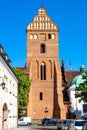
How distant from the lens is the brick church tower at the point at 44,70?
81500mm

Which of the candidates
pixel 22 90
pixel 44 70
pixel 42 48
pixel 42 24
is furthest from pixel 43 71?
pixel 22 90

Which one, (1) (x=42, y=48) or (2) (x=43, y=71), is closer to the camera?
(2) (x=43, y=71)

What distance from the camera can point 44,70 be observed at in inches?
3270

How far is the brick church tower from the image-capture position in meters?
81.5

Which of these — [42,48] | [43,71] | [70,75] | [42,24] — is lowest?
[43,71]

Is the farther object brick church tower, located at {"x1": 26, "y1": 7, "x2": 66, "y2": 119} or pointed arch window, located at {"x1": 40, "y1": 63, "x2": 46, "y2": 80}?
pointed arch window, located at {"x1": 40, "y1": 63, "x2": 46, "y2": 80}

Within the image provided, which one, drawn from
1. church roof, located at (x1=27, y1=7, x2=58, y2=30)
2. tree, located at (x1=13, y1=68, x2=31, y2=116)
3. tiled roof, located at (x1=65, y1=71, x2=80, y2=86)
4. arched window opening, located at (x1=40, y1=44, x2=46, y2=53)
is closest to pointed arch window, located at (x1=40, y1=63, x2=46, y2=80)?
arched window opening, located at (x1=40, y1=44, x2=46, y2=53)

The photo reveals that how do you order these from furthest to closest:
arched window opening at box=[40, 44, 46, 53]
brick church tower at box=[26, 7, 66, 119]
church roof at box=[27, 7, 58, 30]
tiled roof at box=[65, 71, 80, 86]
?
1. tiled roof at box=[65, 71, 80, 86]
2. church roof at box=[27, 7, 58, 30]
3. arched window opening at box=[40, 44, 46, 53]
4. brick church tower at box=[26, 7, 66, 119]

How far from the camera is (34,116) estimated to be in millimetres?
81688

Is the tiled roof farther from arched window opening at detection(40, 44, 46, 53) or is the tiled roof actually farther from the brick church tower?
arched window opening at detection(40, 44, 46, 53)

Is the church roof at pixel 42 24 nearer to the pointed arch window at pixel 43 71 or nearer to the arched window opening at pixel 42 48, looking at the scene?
the arched window opening at pixel 42 48

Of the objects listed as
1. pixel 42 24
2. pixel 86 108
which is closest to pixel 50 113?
pixel 86 108

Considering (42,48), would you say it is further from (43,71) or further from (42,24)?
(42,24)

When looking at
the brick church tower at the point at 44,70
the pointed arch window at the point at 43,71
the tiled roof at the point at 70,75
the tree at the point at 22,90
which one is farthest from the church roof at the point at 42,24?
the tiled roof at the point at 70,75
